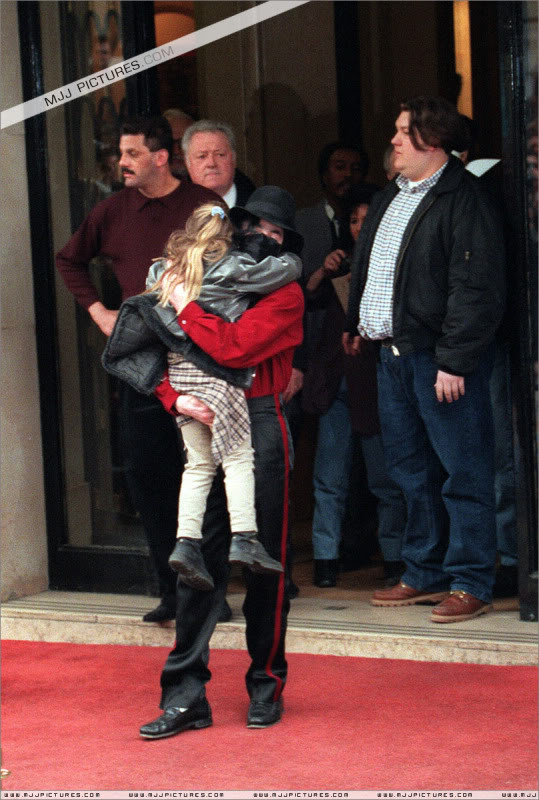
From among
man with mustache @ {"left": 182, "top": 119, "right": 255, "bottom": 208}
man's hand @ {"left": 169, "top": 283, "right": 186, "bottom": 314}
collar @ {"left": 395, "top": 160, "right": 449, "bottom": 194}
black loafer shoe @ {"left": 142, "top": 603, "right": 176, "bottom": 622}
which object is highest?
man with mustache @ {"left": 182, "top": 119, "right": 255, "bottom": 208}

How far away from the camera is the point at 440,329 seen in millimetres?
5723

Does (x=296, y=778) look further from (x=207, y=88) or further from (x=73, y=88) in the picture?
(x=207, y=88)

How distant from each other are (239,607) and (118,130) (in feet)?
7.31

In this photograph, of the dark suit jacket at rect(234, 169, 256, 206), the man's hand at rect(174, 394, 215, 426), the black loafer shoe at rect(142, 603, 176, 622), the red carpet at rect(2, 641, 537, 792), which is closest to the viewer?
the red carpet at rect(2, 641, 537, 792)

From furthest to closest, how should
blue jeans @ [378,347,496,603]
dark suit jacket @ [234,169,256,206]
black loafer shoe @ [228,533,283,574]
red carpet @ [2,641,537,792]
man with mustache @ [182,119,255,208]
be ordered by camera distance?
dark suit jacket @ [234,169,256,206] < man with mustache @ [182,119,255,208] < blue jeans @ [378,347,496,603] < black loafer shoe @ [228,533,283,574] < red carpet @ [2,641,537,792]

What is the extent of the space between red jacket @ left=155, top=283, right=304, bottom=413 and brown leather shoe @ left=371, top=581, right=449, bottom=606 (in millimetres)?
1496

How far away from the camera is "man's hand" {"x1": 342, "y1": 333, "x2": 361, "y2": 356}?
6.21 m

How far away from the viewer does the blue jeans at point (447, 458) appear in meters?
5.75

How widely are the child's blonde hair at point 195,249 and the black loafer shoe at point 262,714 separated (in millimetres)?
1392

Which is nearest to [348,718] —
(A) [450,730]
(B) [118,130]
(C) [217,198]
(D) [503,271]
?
(A) [450,730]

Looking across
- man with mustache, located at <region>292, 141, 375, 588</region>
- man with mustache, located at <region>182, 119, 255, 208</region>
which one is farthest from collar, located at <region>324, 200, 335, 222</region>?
man with mustache, located at <region>182, 119, 255, 208</region>

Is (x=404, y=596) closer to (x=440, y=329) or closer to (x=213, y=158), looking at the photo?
(x=440, y=329)

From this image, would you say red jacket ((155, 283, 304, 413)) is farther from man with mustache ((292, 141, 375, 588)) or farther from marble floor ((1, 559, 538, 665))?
man with mustache ((292, 141, 375, 588))

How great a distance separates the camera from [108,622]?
6207 mm
